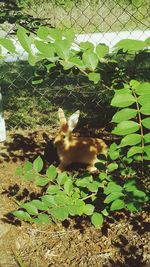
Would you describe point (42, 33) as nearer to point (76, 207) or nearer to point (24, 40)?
point (24, 40)

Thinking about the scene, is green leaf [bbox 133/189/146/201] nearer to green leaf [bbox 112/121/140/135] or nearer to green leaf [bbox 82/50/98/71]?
green leaf [bbox 112/121/140/135]

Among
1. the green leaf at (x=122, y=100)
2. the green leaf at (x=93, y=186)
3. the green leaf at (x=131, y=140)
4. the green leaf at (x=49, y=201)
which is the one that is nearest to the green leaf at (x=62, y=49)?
the green leaf at (x=122, y=100)

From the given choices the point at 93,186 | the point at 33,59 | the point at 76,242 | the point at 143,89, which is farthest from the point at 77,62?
the point at 76,242

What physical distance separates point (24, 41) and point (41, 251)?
1.45 m

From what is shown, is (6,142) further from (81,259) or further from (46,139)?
(81,259)

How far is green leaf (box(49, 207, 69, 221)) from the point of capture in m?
1.81

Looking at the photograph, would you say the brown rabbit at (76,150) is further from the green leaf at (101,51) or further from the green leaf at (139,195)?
the green leaf at (101,51)

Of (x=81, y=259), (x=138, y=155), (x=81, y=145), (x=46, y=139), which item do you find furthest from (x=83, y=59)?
(x=46, y=139)

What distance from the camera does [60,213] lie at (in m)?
1.83

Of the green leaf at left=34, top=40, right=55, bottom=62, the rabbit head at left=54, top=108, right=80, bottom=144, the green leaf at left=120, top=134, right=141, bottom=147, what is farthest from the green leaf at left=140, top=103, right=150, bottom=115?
the rabbit head at left=54, top=108, right=80, bottom=144

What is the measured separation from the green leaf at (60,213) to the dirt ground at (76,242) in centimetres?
77

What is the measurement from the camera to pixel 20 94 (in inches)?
195

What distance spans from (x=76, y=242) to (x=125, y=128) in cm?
129

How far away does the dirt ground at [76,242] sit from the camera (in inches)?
99.9
